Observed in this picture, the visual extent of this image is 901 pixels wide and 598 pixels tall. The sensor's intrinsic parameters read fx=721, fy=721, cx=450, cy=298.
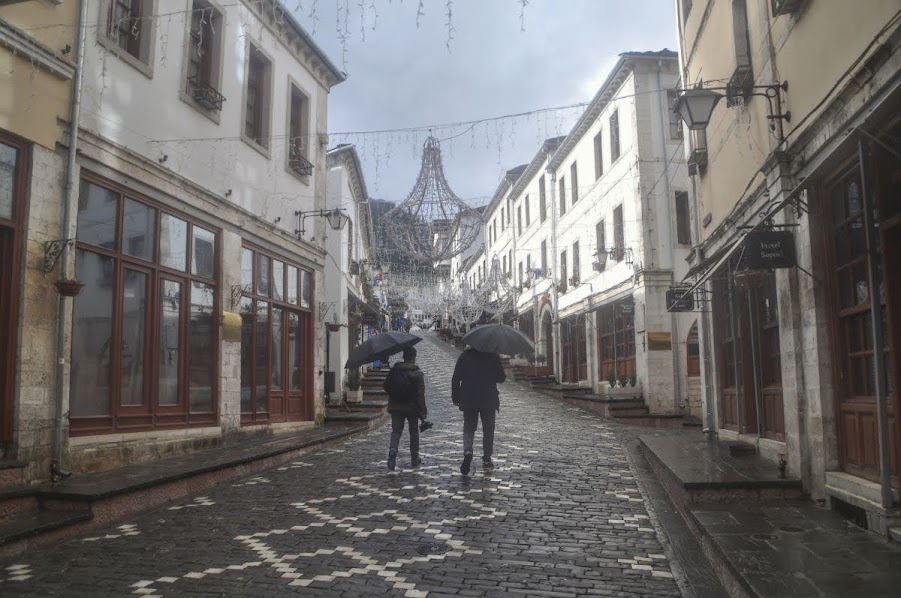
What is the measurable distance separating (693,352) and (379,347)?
504 inches

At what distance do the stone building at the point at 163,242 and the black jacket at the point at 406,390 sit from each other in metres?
3.30

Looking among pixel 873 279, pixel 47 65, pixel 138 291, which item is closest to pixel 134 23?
pixel 47 65

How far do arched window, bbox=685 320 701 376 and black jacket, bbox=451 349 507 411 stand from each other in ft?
38.8

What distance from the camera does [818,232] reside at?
689 centimetres

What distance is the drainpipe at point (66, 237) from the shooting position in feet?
25.2

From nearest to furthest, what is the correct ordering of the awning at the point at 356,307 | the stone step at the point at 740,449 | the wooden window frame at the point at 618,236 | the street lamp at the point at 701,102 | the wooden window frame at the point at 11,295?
1. the wooden window frame at the point at 11,295
2. the street lamp at the point at 701,102
3. the stone step at the point at 740,449
4. the wooden window frame at the point at 618,236
5. the awning at the point at 356,307

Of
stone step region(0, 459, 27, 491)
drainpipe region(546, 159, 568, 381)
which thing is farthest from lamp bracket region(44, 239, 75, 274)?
drainpipe region(546, 159, 568, 381)

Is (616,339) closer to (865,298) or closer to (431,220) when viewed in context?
(431,220)

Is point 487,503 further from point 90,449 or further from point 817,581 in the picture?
point 90,449

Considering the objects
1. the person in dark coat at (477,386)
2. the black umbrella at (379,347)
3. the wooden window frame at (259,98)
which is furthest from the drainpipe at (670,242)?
the black umbrella at (379,347)

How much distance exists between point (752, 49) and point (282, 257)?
9.28 metres

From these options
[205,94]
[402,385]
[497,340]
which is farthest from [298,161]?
[497,340]

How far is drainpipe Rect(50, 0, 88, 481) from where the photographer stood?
302 inches

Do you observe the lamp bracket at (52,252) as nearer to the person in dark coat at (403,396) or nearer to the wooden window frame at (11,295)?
the wooden window frame at (11,295)
